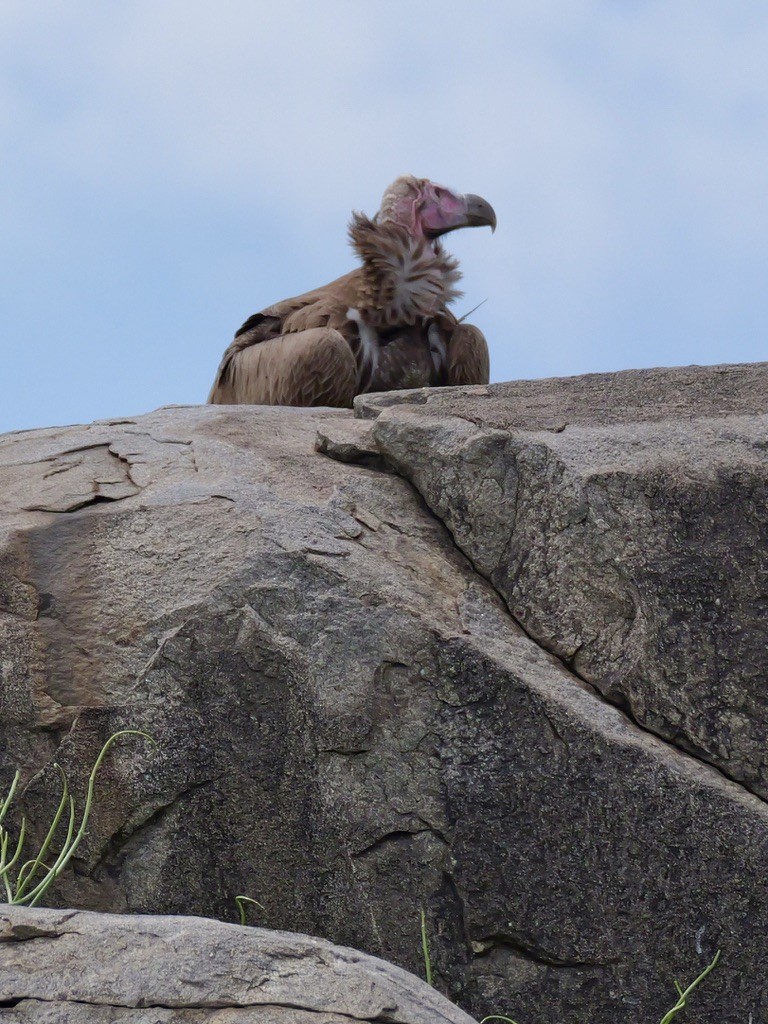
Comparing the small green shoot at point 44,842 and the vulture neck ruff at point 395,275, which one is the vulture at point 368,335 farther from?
the small green shoot at point 44,842

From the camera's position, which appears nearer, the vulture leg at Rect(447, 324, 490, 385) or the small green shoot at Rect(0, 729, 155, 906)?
the small green shoot at Rect(0, 729, 155, 906)

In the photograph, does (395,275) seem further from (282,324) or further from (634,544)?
(634,544)

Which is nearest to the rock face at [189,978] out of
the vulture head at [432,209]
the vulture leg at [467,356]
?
the vulture leg at [467,356]

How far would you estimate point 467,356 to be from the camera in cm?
604

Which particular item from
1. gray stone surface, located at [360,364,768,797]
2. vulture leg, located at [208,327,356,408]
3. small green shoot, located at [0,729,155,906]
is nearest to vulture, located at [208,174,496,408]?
vulture leg, located at [208,327,356,408]

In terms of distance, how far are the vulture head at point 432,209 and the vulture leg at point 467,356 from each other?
0.55 meters

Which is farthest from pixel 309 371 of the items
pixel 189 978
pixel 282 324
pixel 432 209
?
pixel 189 978

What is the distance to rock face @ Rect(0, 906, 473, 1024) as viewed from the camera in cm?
221

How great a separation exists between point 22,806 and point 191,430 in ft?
4.21

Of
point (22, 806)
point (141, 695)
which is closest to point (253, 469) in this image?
point (141, 695)

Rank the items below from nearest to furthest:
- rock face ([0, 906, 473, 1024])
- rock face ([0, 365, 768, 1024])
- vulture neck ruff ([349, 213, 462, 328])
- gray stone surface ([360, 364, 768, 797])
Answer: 1. rock face ([0, 906, 473, 1024])
2. rock face ([0, 365, 768, 1024])
3. gray stone surface ([360, 364, 768, 797])
4. vulture neck ruff ([349, 213, 462, 328])

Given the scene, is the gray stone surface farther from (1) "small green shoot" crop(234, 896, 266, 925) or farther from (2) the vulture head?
(2) the vulture head

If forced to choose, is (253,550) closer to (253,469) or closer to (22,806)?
(253,469)

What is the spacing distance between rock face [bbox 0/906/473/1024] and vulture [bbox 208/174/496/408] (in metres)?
3.56
